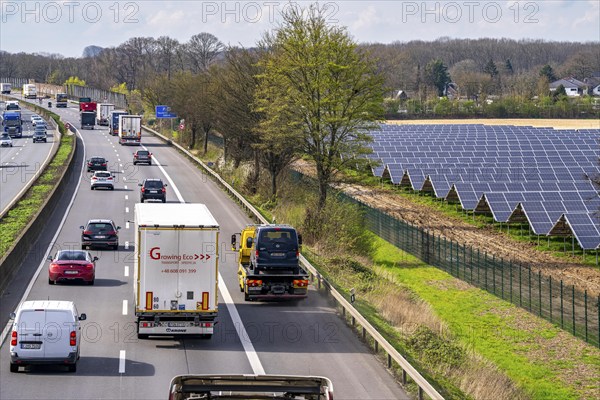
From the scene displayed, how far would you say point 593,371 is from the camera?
29781mm

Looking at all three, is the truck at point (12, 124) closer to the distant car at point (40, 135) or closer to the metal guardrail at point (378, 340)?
the distant car at point (40, 135)

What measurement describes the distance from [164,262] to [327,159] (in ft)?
89.3

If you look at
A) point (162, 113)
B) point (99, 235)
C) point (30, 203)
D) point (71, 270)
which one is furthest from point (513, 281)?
point (162, 113)

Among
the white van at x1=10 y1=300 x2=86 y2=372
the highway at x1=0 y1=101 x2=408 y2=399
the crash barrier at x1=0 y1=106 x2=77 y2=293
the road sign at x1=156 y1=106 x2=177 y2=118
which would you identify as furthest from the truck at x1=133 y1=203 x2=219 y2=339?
the road sign at x1=156 y1=106 x2=177 y2=118

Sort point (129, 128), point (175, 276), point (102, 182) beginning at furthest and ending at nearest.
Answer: point (129, 128) < point (102, 182) < point (175, 276)

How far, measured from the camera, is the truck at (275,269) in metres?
31.2

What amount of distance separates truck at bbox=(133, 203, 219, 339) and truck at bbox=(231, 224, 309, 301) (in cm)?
581

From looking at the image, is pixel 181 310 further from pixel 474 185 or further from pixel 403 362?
pixel 474 185

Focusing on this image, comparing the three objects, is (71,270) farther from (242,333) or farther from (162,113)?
(162,113)

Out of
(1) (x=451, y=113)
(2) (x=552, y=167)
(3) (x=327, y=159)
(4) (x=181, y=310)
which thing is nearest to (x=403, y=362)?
(4) (x=181, y=310)

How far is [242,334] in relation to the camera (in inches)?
1056

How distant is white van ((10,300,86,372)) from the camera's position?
70.7 ft

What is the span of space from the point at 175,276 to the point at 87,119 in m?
109

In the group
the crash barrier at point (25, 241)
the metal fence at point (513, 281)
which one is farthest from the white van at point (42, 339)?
A: the metal fence at point (513, 281)
